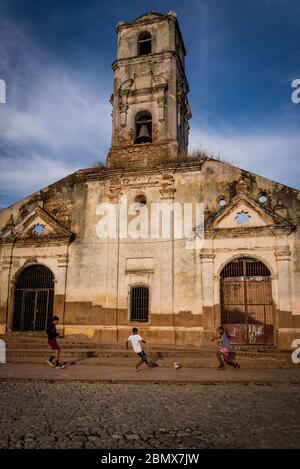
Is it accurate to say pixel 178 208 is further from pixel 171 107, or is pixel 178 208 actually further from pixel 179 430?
pixel 179 430

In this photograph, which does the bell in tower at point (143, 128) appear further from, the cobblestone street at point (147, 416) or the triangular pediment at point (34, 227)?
the cobblestone street at point (147, 416)

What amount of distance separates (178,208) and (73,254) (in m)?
5.41

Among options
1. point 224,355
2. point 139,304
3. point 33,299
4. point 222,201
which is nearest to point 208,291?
point 139,304

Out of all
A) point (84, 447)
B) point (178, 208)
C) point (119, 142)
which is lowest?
point (84, 447)

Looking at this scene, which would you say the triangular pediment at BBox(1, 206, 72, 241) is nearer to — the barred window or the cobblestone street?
the barred window

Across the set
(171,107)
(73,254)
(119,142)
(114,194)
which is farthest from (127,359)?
(171,107)

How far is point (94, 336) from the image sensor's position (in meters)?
17.2

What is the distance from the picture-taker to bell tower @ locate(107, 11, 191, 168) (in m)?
18.8

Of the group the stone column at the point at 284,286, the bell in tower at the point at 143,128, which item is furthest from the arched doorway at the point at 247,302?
the bell in tower at the point at 143,128

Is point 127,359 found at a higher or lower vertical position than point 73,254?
lower

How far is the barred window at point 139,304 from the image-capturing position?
667 inches

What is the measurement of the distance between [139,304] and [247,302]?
15.1 feet

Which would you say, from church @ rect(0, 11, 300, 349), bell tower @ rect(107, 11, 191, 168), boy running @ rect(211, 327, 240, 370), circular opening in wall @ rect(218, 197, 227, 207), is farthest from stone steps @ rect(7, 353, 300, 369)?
bell tower @ rect(107, 11, 191, 168)

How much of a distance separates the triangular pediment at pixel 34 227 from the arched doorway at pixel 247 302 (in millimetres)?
8567
